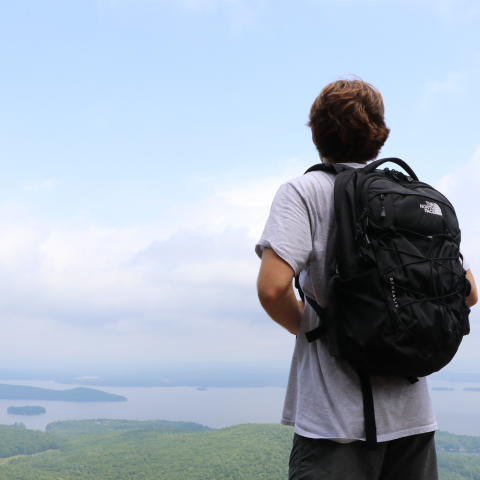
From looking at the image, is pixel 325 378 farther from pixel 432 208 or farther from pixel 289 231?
pixel 432 208

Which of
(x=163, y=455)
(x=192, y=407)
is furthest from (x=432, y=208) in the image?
(x=192, y=407)

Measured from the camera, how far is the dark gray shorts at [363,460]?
923 mm

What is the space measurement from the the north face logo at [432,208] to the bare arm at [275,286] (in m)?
0.34

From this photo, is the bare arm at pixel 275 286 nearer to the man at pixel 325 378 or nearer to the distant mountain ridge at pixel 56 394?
the man at pixel 325 378

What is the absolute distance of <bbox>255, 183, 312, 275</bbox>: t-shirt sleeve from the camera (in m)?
0.96

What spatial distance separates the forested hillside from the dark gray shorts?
306 cm

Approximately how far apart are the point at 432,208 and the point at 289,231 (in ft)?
1.10

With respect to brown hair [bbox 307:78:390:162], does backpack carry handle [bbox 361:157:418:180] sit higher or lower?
lower

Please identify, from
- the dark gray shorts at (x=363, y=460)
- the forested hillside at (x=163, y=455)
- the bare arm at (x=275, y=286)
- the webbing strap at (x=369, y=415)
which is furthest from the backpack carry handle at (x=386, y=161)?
the forested hillside at (x=163, y=455)

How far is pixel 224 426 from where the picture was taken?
7.14 m

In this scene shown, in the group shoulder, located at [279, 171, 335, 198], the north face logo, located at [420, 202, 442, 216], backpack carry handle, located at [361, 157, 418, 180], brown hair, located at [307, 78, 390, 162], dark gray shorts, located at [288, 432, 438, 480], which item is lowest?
dark gray shorts, located at [288, 432, 438, 480]

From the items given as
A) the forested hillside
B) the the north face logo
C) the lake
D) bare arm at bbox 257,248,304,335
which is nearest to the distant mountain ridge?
the lake

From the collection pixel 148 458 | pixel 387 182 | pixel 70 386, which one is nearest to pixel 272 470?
pixel 148 458

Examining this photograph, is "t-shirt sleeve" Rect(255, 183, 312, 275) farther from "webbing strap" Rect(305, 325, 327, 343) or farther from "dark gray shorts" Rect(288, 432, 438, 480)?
"dark gray shorts" Rect(288, 432, 438, 480)
